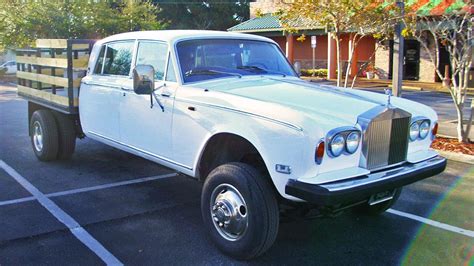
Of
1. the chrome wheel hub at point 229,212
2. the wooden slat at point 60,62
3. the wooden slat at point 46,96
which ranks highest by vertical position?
the wooden slat at point 60,62

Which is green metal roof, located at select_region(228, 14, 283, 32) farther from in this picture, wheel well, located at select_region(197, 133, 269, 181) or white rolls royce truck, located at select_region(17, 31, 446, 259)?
wheel well, located at select_region(197, 133, 269, 181)

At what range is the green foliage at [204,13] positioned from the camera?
44.2 metres

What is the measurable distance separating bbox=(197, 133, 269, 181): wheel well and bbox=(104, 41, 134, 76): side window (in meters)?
1.74

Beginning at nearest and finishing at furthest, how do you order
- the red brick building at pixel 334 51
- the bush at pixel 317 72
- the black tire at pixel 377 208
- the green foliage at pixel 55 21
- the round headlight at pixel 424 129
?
the round headlight at pixel 424 129 → the black tire at pixel 377 208 → the red brick building at pixel 334 51 → the green foliage at pixel 55 21 → the bush at pixel 317 72

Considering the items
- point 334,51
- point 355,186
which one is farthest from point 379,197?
point 334,51

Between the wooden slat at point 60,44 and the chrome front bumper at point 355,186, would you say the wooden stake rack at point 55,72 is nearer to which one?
the wooden slat at point 60,44

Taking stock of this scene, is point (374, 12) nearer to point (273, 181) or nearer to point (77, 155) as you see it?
point (77, 155)

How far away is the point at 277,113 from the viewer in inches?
149

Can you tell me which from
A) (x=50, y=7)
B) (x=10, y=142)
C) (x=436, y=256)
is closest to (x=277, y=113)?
(x=436, y=256)

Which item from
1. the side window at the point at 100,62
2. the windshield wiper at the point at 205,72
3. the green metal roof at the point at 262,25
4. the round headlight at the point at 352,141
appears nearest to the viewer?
the round headlight at the point at 352,141

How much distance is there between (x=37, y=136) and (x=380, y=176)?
18.4 feet

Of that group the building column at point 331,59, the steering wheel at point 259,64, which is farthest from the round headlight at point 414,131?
the building column at point 331,59

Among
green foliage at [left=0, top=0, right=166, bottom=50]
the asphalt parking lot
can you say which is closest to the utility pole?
the asphalt parking lot

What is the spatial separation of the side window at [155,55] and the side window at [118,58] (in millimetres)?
230
